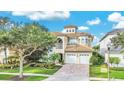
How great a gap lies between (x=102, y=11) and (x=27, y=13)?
54.7 inches

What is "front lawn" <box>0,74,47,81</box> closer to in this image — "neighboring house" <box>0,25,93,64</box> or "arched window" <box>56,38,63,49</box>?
"neighboring house" <box>0,25,93,64</box>

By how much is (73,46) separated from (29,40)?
0.86 m

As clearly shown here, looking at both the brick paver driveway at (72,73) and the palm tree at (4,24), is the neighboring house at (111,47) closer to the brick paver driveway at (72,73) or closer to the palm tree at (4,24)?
the brick paver driveway at (72,73)

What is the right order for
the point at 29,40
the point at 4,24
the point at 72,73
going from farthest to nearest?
1. the point at 72,73
2. the point at 29,40
3. the point at 4,24

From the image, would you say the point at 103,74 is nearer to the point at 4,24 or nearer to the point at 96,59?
the point at 96,59

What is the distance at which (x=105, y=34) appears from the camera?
1191 cm

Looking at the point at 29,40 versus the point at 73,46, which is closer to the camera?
the point at 29,40

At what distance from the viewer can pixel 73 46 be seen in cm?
1216

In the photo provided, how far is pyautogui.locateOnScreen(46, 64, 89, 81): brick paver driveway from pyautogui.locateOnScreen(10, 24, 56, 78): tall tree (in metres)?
0.54

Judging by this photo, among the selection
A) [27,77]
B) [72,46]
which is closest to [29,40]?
[27,77]

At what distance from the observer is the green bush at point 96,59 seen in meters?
12.1

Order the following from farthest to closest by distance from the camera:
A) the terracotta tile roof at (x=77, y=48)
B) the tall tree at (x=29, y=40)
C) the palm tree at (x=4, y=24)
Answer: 1. the terracotta tile roof at (x=77, y=48)
2. the tall tree at (x=29, y=40)
3. the palm tree at (x=4, y=24)

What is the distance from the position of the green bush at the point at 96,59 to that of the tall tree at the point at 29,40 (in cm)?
81

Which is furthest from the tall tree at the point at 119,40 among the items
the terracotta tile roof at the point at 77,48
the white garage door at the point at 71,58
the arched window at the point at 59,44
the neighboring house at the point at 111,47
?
the arched window at the point at 59,44
